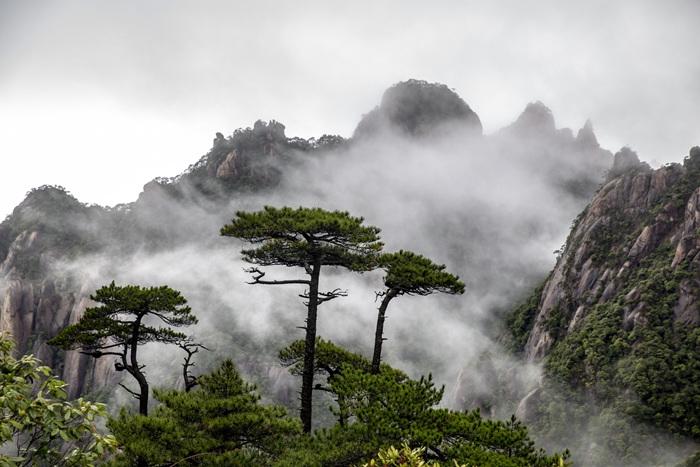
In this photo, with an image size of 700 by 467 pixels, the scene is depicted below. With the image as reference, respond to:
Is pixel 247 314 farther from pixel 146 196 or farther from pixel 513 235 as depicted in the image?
pixel 513 235

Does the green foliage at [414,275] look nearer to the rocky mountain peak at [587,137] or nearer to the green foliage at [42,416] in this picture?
the green foliage at [42,416]

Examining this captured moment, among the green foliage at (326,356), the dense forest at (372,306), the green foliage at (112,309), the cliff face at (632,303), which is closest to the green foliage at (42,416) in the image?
the dense forest at (372,306)

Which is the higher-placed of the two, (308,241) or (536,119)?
(536,119)

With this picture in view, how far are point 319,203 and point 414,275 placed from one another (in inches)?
4585

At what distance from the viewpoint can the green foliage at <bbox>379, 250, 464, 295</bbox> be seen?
53.0 feet

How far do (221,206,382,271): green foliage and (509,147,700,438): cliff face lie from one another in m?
46.7

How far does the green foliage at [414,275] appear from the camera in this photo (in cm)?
1616

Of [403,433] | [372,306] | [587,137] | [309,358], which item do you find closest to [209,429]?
[309,358]

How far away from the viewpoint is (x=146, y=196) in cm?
11862

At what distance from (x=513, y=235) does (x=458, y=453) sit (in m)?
132

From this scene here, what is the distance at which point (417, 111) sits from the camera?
171625 mm

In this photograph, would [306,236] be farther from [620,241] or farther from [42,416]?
[620,241]

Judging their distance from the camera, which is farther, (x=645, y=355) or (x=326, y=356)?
(x=645, y=355)

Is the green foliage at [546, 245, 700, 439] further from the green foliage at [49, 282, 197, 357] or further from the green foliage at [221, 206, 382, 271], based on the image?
the green foliage at [49, 282, 197, 357]
